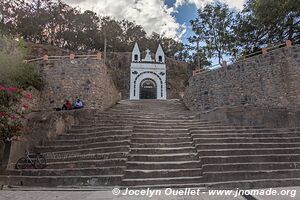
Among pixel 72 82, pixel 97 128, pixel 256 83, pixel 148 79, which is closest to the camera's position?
pixel 97 128

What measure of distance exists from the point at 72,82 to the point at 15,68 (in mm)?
2594

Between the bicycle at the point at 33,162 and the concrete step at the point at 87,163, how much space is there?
19 cm

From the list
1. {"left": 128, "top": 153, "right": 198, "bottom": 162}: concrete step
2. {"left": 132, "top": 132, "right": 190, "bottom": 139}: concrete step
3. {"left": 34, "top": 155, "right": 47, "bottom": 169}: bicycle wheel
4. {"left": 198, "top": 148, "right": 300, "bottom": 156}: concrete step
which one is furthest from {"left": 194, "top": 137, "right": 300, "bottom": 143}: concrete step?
{"left": 34, "top": 155, "right": 47, "bottom": 169}: bicycle wheel

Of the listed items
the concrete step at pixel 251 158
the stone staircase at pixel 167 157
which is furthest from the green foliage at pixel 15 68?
the concrete step at pixel 251 158

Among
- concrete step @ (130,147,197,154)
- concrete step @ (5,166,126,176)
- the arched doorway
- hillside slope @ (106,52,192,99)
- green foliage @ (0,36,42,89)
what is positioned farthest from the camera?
hillside slope @ (106,52,192,99)

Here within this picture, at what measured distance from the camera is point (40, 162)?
21.7ft

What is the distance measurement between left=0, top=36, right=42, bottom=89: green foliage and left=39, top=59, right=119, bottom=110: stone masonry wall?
1.98 feet

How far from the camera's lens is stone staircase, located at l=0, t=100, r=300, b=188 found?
5.47 m

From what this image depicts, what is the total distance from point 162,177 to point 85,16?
3005cm

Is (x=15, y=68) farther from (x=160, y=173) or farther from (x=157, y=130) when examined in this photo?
(x=160, y=173)

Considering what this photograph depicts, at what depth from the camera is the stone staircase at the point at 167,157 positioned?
18.0 feet

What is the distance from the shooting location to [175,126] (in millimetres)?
8953

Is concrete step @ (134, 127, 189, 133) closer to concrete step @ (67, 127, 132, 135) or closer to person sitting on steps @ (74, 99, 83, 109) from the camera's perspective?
concrete step @ (67, 127, 132, 135)

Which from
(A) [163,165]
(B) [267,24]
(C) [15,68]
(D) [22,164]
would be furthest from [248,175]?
(B) [267,24]
